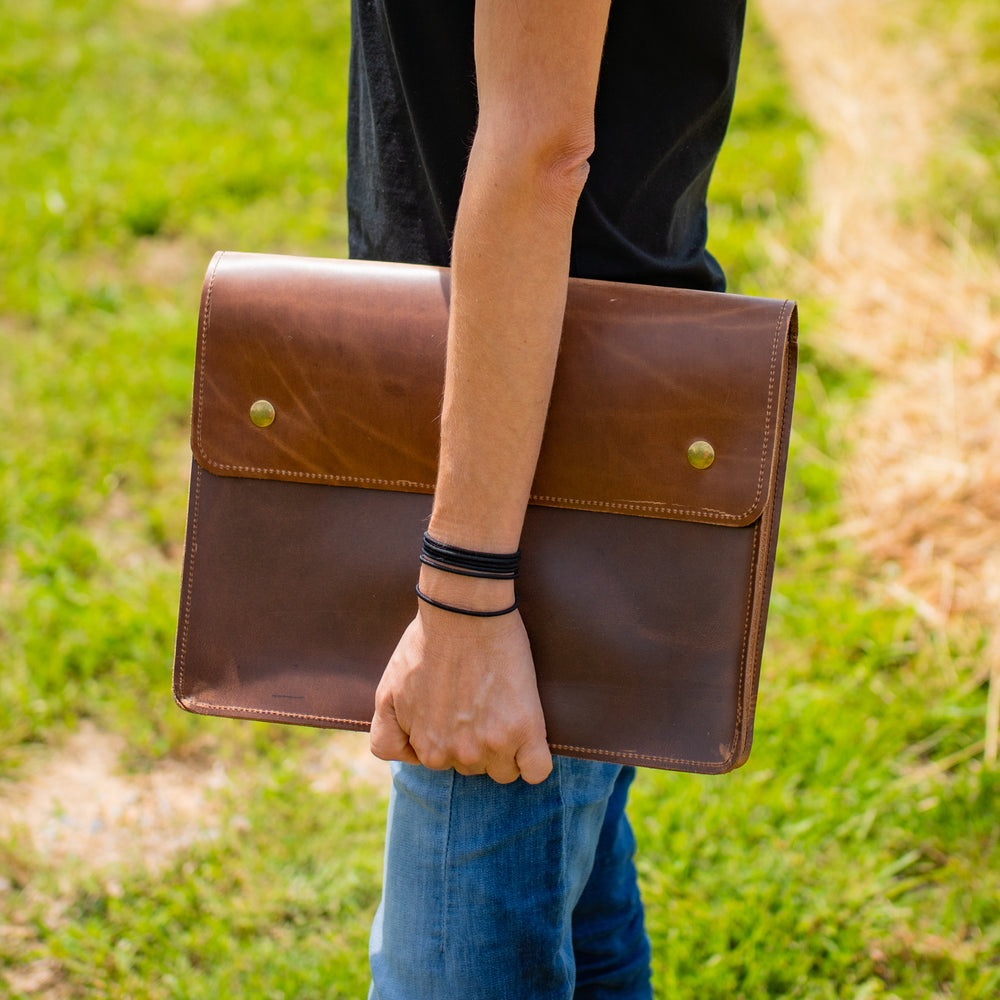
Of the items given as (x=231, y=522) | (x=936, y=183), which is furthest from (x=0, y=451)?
(x=936, y=183)

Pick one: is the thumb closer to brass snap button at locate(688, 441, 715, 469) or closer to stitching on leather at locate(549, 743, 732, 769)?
stitching on leather at locate(549, 743, 732, 769)

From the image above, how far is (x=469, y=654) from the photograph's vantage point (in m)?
1.06

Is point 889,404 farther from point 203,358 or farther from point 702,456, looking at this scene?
point 203,358

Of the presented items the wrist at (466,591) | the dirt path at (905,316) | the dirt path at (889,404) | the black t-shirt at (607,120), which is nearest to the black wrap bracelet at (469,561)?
the wrist at (466,591)

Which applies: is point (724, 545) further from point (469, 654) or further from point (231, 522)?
point (231, 522)

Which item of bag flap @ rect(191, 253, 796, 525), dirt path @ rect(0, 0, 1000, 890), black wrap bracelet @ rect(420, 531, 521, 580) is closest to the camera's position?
black wrap bracelet @ rect(420, 531, 521, 580)

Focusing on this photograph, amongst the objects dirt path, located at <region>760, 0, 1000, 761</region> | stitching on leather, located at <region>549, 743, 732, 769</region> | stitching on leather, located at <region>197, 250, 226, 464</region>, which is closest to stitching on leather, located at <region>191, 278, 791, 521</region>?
stitching on leather, located at <region>197, 250, 226, 464</region>

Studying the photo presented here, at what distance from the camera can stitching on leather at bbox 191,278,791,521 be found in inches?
47.1

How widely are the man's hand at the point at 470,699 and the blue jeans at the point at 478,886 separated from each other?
0.06 m

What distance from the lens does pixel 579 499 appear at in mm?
Answer: 1219

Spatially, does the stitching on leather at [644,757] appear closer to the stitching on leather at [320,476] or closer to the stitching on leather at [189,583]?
the stitching on leather at [320,476]

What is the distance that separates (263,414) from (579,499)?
403 mm

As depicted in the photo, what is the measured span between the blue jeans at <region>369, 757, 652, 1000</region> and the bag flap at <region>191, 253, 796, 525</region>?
35 cm

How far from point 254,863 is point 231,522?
43.9 inches
